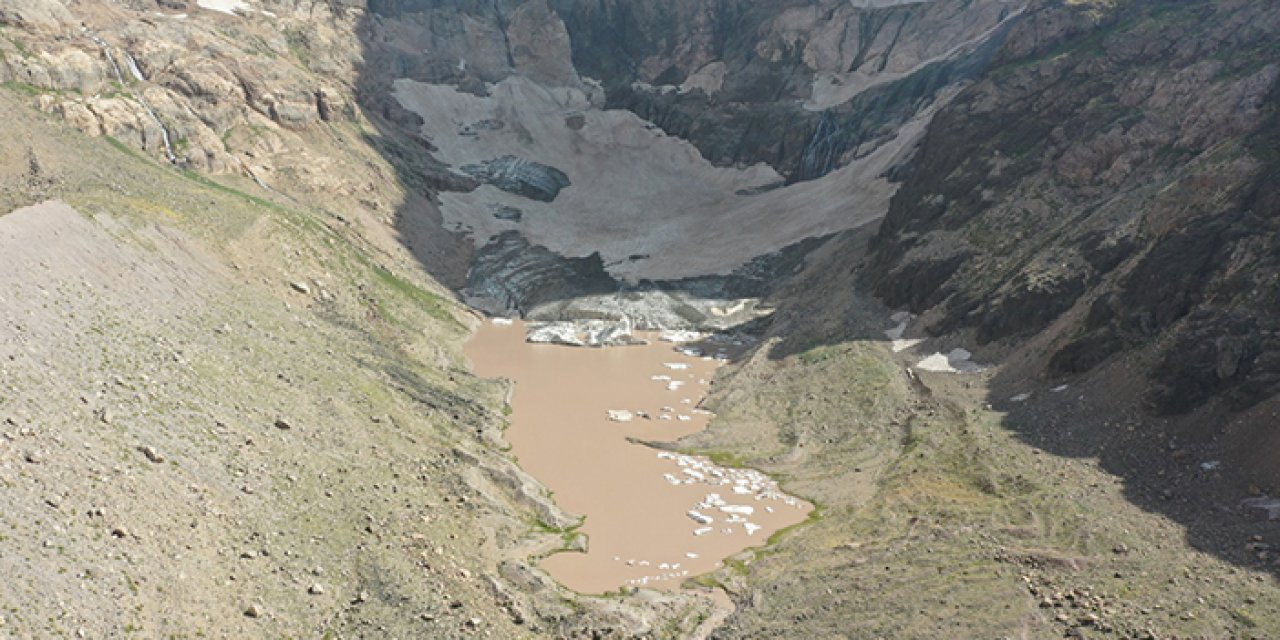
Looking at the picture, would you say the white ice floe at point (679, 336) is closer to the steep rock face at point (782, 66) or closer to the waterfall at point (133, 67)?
the steep rock face at point (782, 66)

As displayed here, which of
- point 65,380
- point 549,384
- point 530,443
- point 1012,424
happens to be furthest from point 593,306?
point 65,380

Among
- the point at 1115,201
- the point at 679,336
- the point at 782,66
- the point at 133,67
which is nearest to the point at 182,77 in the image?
the point at 133,67

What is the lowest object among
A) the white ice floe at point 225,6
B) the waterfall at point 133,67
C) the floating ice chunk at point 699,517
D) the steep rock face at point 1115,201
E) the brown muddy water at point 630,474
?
the brown muddy water at point 630,474

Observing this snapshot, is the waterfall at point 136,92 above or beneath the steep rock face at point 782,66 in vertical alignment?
beneath

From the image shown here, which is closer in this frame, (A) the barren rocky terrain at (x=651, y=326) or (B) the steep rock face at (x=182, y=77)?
(A) the barren rocky terrain at (x=651, y=326)

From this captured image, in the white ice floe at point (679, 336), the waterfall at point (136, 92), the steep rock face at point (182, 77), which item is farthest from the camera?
the white ice floe at point (679, 336)

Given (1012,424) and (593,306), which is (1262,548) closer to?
(1012,424)

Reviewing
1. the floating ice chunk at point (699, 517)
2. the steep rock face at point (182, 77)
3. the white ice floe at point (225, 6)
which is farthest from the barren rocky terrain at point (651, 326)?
the floating ice chunk at point (699, 517)
